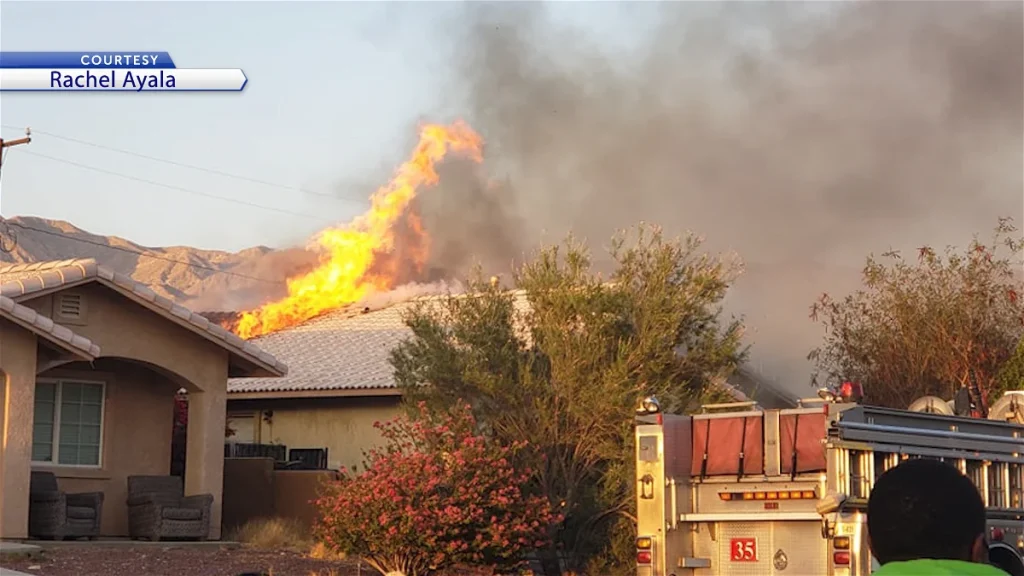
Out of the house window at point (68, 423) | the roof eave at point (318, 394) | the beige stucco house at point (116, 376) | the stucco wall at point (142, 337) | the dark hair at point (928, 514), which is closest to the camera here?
the dark hair at point (928, 514)

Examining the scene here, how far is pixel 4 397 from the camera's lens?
58.2 ft

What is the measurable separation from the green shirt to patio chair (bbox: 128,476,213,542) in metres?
17.3

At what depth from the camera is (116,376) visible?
2081 cm

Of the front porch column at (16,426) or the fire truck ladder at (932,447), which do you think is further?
the front porch column at (16,426)

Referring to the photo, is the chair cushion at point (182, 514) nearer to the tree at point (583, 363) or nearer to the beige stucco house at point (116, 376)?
the beige stucco house at point (116, 376)

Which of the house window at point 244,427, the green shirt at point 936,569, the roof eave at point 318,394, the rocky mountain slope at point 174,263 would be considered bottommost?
the green shirt at point 936,569

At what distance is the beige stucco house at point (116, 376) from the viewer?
18.9m

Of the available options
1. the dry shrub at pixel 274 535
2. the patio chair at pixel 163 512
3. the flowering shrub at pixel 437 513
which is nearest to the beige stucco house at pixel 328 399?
the dry shrub at pixel 274 535

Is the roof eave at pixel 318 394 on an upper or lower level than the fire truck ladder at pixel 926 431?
upper

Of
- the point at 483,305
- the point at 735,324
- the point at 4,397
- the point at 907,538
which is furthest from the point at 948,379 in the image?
the point at 907,538

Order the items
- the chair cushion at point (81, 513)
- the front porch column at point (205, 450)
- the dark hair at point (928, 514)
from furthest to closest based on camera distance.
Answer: the front porch column at point (205, 450)
the chair cushion at point (81, 513)
the dark hair at point (928, 514)

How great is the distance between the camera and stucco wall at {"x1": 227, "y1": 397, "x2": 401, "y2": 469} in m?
25.8

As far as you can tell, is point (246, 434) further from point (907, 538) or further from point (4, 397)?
point (907, 538)

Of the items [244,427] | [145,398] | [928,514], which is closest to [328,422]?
[244,427]
